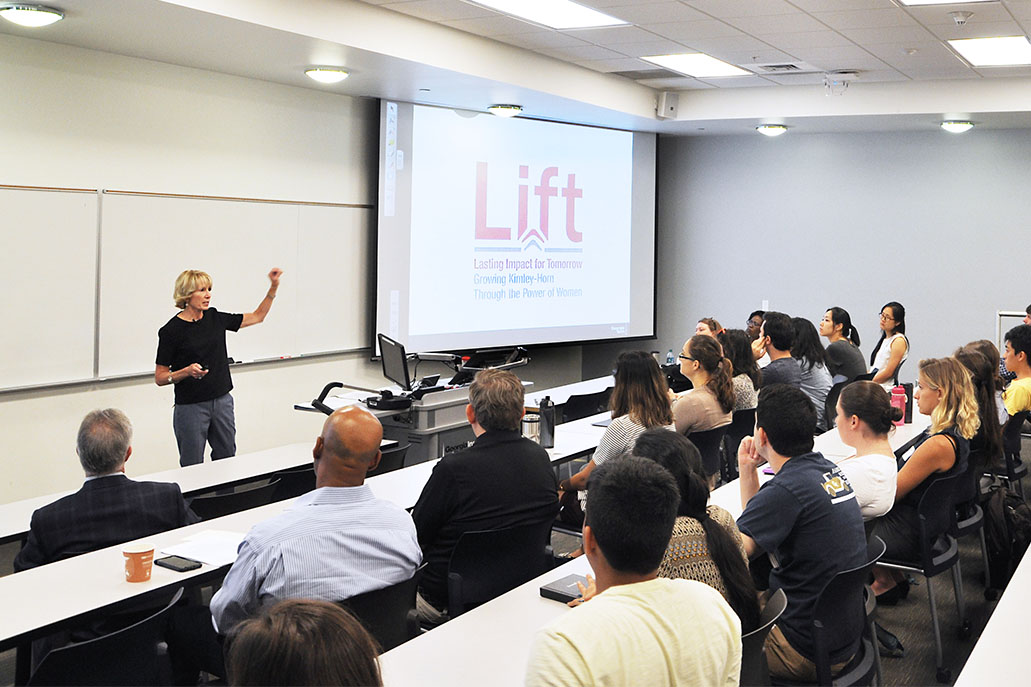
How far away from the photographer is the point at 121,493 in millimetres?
3303

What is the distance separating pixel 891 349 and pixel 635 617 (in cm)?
702

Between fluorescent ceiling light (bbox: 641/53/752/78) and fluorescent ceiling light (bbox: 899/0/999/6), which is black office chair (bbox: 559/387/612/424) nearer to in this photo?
fluorescent ceiling light (bbox: 641/53/752/78)

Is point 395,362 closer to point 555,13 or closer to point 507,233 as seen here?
point 555,13

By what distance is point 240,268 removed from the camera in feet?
23.6

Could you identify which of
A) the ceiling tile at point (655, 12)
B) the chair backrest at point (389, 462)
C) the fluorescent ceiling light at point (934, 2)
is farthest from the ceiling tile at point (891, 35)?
the chair backrest at point (389, 462)

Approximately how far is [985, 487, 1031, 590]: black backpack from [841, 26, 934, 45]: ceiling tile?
3343 millimetres

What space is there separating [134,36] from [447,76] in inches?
87.4

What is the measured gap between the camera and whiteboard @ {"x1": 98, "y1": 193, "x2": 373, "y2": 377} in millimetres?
6371

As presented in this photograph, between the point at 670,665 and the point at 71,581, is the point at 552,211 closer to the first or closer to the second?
the point at 71,581

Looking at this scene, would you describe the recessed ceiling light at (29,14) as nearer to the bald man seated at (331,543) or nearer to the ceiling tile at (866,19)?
the bald man seated at (331,543)

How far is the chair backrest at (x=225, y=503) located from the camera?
3.76 metres

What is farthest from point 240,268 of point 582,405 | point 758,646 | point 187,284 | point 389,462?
point 758,646

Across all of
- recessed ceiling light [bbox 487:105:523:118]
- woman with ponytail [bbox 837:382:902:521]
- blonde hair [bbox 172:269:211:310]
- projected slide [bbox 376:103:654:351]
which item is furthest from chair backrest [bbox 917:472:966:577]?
recessed ceiling light [bbox 487:105:523:118]

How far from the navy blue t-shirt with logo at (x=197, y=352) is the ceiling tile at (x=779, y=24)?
389 cm
